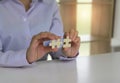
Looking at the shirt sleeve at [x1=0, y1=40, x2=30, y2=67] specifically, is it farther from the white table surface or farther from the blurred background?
the blurred background

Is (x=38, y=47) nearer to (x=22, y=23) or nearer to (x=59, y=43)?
(x=59, y=43)

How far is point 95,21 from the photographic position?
239cm

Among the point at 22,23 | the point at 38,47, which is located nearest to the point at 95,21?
the point at 22,23

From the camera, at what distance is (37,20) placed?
3.44ft

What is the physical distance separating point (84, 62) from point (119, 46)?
58.1 inches

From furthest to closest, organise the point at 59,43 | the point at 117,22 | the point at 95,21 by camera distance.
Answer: the point at 95,21 → the point at 117,22 → the point at 59,43

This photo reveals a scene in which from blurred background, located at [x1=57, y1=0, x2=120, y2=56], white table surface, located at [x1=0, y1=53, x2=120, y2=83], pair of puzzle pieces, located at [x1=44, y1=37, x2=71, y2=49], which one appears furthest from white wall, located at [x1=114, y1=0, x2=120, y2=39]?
pair of puzzle pieces, located at [x1=44, y1=37, x2=71, y2=49]

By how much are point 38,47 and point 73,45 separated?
0.15 m

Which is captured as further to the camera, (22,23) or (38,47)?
(22,23)

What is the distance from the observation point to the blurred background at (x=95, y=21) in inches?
89.3

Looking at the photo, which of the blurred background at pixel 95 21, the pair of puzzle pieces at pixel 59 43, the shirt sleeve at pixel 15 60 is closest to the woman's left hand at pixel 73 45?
the pair of puzzle pieces at pixel 59 43

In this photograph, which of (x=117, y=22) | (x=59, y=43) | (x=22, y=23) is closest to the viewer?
(x=59, y=43)

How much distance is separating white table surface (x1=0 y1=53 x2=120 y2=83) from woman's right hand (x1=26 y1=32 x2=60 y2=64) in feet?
0.13

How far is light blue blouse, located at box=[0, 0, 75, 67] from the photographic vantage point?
38.4 inches
